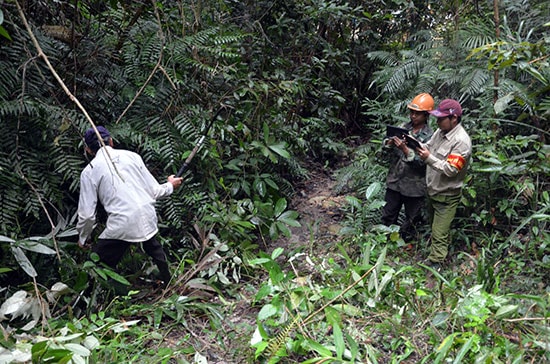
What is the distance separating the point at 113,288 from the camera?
166 inches

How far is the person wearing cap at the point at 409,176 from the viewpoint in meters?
5.17

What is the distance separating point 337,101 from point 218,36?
3.20 m

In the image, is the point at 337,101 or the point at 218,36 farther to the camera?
the point at 337,101

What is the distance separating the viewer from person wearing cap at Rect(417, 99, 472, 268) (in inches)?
183

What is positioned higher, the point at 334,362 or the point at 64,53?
the point at 64,53

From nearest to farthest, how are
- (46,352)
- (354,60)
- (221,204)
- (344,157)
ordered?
(46,352) → (221,204) → (344,157) → (354,60)

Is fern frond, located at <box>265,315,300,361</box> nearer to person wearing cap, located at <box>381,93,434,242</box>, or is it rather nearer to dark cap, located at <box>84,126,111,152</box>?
dark cap, located at <box>84,126,111,152</box>

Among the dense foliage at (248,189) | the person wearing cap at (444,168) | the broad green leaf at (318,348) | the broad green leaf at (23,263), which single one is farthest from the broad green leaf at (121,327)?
the person wearing cap at (444,168)

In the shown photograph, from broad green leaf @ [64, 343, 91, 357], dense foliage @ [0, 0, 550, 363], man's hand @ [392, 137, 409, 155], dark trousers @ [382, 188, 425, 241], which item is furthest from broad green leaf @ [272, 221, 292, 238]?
broad green leaf @ [64, 343, 91, 357]

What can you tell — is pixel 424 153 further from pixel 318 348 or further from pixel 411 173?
pixel 318 348

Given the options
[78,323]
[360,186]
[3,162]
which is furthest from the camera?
[360,186]

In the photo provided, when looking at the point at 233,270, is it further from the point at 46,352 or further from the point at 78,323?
the point at 46,352

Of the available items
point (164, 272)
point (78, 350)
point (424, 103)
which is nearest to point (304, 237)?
point (164, 272)

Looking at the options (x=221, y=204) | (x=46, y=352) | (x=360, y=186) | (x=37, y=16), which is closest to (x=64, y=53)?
(x=37, y=16)
